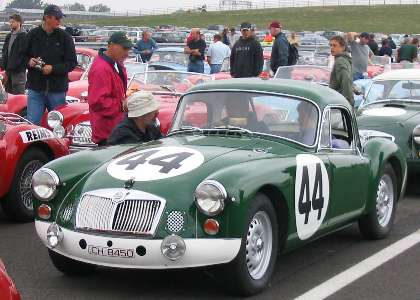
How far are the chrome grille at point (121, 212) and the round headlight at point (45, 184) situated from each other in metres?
0.37

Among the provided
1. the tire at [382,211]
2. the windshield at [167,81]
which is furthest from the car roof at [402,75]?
the tire at [382,211]

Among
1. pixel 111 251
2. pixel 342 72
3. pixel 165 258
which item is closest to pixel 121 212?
pixel 111 251

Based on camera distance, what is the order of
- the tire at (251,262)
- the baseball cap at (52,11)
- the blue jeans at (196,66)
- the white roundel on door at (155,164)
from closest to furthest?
the tire at (251,262) < the white roundel on door at (155,164) < the baseball cap at (52,11) < the blue jeans at (196,66)

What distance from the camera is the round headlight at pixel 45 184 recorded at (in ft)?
18.9

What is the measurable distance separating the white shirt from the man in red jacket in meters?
12.6

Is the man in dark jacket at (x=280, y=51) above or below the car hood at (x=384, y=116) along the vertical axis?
above

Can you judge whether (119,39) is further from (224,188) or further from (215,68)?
(215,68)

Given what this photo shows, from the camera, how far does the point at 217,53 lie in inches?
820

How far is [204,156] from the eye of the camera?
5777 mm

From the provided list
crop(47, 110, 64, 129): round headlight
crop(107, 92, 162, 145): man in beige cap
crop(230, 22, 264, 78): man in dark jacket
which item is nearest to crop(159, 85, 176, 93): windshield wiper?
crop(47, 110, 64, 129): round headlight

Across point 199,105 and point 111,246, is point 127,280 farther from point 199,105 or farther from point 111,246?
point 199,105

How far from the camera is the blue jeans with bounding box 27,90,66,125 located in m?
10.3

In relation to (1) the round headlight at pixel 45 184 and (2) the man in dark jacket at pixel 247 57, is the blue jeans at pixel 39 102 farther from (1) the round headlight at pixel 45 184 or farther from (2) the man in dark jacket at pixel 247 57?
(1) the round headlight at pixel 45 184

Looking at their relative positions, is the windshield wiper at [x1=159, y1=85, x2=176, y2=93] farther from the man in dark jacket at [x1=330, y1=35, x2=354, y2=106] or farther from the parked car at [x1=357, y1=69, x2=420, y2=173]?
the parked car at [x1=357, y1=69, x2=420, y2=173]
